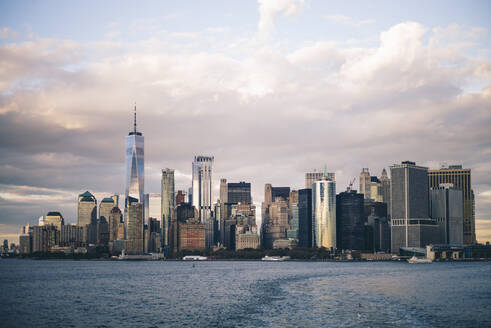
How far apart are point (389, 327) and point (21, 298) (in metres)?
78.9

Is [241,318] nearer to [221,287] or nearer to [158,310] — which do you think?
[158,310]

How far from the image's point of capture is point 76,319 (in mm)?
93312

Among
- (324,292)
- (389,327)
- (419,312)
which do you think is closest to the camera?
(389,327)

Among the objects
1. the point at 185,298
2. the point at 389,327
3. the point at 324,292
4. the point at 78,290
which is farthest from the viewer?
the point at 78,290

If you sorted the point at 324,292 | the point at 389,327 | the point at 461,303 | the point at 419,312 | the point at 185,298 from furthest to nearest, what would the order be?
1. the point at 324,292
2. the point at 185,298
3. the point at 461,303
4. the point at 419,312
5. the point at 389,327

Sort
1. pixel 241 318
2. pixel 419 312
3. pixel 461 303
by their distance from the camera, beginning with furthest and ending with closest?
pixel 461 303
pixel 419 312
pixel 241 318

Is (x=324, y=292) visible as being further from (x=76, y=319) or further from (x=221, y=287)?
(x=76, y=319)

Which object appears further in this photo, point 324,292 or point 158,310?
point 324,292

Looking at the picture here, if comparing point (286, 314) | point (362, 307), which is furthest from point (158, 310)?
point (362, 307)

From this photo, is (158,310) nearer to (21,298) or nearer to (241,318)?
(241,318)

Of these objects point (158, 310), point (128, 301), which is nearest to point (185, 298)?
point (128, 301)

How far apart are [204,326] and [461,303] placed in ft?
170

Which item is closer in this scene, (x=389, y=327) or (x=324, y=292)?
(x=389, y=327)

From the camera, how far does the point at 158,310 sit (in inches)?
4070
